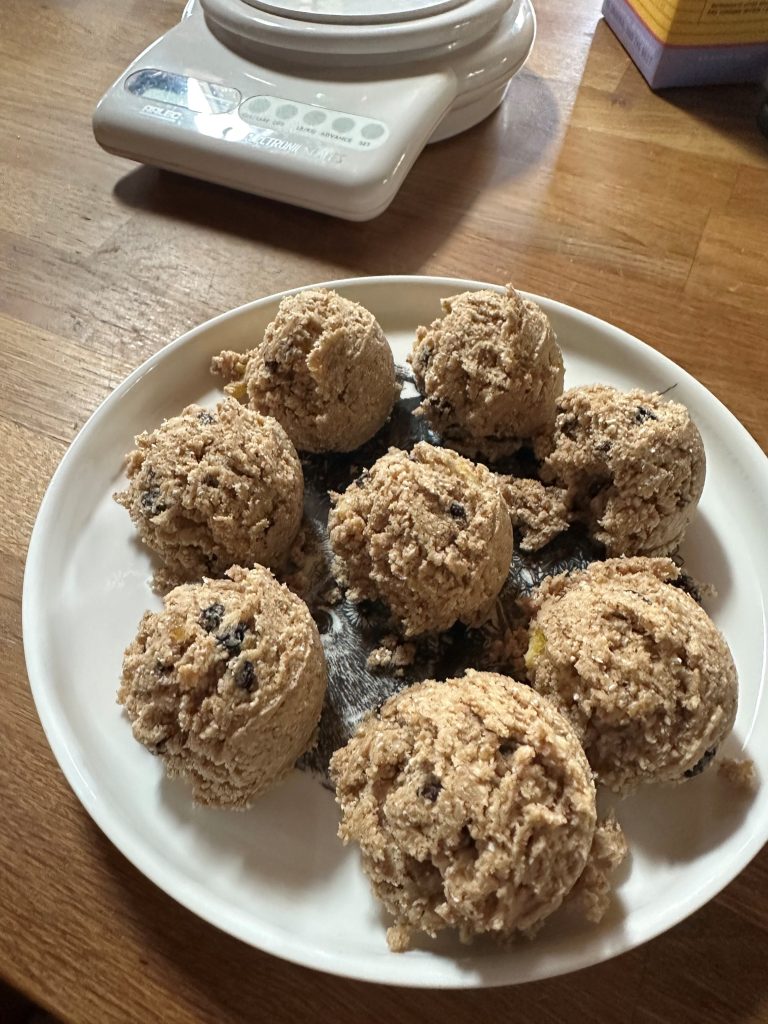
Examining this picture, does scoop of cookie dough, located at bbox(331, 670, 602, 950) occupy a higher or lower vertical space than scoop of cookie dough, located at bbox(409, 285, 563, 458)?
lower

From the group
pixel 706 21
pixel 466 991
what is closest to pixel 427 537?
pixel 466 991

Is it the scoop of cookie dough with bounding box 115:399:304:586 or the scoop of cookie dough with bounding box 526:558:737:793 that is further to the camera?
the scoop of cookie dough with bounding box 115:399:304:586

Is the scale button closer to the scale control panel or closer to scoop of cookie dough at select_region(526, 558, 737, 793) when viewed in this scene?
the scale control panel

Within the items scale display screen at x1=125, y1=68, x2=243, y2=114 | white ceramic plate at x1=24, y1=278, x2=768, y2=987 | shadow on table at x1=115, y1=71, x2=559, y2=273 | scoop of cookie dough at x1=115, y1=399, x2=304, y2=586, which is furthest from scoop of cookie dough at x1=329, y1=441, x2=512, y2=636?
scale display screen at x1=125, y1=68, x2=243, y2=114

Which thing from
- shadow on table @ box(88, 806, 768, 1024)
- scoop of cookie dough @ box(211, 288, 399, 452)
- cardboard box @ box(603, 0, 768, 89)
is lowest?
shadow on table @ box(88, 806, 768, 1024)

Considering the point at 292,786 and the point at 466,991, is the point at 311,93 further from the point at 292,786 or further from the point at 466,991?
the point at 466,991

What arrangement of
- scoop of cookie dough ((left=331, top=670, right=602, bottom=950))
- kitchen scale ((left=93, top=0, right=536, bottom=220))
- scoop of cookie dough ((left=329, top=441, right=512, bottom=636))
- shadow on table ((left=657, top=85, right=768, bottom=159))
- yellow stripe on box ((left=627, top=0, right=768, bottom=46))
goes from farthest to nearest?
1. shadow on table ((left=657, top=85, right=768, bottom=159))
2. yellow stripe on box ((left=627, top=0, right=768, bottom=46))
3. kitchen scale ((left=93, top=0, right=536, bottom=220))
4. scoop of cookie dough ((left=329, top=441, right=512, bottom=636))
5. scoop of cookie dough ((left=331, top=670, right=602, bottom=950))

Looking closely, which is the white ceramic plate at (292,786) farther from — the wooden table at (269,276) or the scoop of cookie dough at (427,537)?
the scoop of cookie dough at (427,537)
